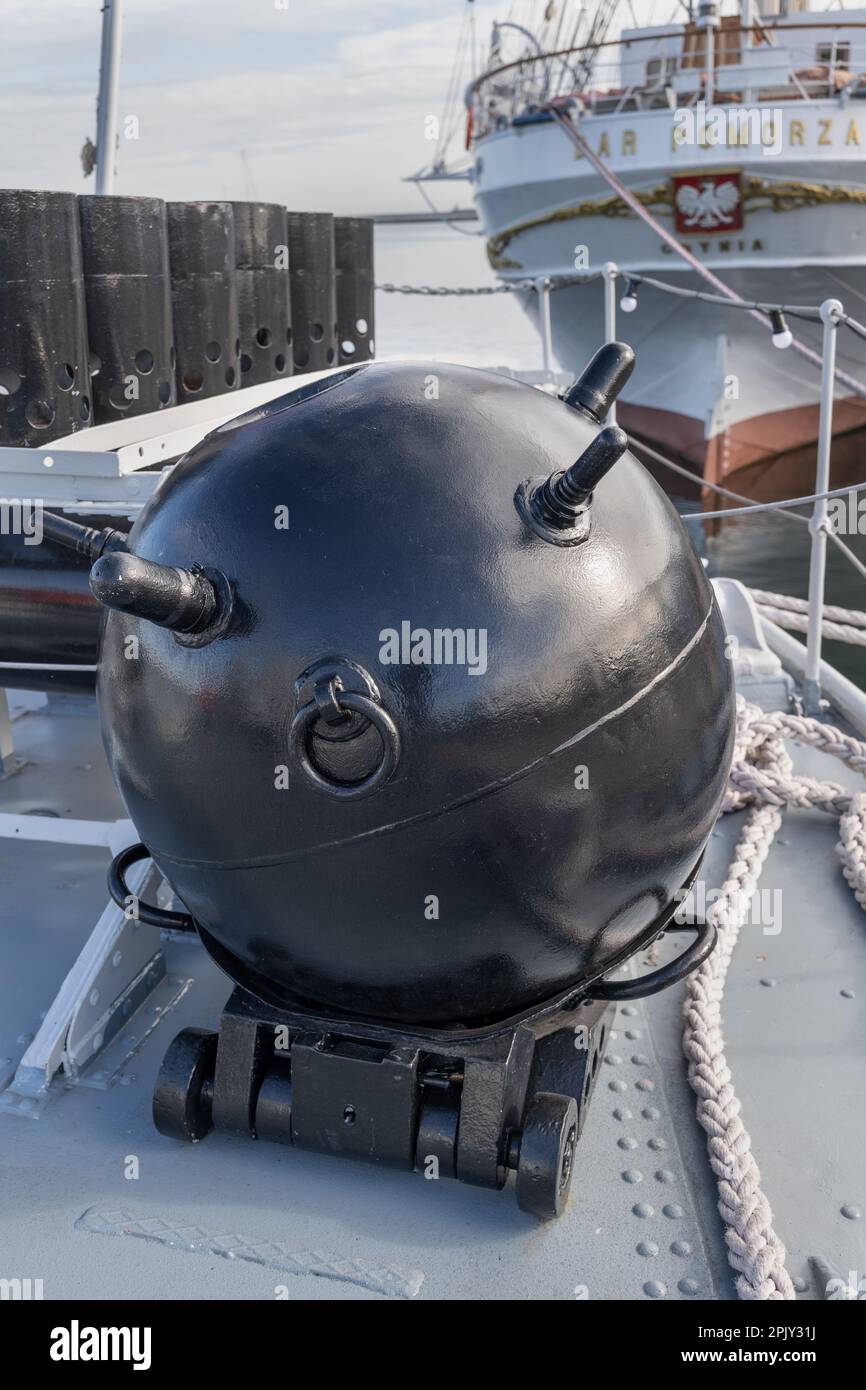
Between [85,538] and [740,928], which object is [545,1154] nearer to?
[740,928]

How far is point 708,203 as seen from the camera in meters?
13.7

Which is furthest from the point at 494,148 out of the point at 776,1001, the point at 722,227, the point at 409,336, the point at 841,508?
the point at 776,1001

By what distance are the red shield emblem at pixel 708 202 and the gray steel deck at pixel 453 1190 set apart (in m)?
12.9

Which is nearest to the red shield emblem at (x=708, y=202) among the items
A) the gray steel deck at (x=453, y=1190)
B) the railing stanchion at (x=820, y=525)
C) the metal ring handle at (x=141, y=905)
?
the railing stanchion at (x=820, y=525)

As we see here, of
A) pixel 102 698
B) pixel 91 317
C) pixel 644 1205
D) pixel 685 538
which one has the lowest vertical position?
pixel 644 1205

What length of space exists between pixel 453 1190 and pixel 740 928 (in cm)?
97

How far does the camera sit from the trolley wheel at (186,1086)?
1894 mm

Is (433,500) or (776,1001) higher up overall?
(433,500)

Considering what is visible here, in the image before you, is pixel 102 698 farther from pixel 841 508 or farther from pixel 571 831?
pixel 841 508

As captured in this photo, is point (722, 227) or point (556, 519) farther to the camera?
point (722, 227)

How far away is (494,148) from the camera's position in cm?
1566

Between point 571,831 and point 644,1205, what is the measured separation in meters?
0.66

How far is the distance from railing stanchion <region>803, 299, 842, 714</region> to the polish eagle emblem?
36.2 ft

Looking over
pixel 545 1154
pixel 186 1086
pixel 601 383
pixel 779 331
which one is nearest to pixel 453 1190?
pixel 545 1154
